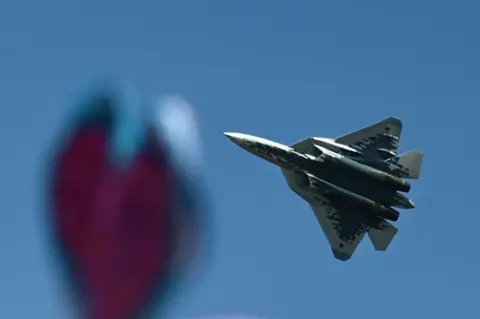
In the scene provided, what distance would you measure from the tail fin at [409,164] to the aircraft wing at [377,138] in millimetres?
1093

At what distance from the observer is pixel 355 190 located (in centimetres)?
8756

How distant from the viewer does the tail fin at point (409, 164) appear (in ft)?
285

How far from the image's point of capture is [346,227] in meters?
93.1

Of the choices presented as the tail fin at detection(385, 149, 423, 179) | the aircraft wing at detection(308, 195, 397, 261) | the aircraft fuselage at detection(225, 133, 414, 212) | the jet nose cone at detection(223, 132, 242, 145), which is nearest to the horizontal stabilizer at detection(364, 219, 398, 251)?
the aircraft wing at detection(308, 195, 397, 261)

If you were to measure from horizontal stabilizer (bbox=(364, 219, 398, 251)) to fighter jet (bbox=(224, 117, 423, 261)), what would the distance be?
1.29 m

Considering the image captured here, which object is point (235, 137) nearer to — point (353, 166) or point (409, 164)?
point (353, 166)

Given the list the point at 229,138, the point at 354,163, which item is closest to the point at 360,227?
the point at 354,163

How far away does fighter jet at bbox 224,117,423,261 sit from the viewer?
86375mm

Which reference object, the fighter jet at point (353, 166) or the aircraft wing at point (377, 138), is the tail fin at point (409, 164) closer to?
the fighter jet at point (353, 166)

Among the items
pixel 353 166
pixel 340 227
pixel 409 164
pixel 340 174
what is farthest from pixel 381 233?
pixel 353 166

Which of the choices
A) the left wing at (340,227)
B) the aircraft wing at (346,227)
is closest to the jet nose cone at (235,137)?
the aircraft wing at (346,227)

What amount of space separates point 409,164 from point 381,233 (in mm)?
8541

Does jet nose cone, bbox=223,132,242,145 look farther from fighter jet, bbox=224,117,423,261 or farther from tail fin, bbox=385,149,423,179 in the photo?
tail fin, bbox=385,149,423,179

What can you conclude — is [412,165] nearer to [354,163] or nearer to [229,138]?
[354,163]
